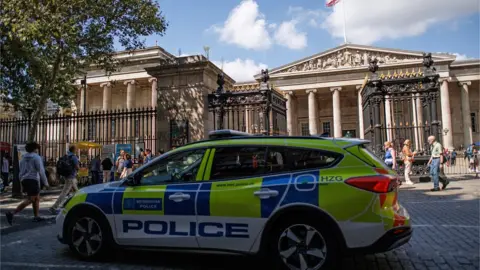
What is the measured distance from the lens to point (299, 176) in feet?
13.5

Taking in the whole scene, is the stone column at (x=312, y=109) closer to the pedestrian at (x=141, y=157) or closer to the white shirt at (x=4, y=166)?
the pedestrian at (x=141, y=157)

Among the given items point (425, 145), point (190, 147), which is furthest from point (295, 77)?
point (190, 147)

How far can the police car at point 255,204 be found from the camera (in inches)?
154

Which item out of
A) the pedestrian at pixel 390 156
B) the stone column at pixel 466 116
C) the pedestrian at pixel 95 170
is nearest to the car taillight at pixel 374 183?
the pedestrian at pixel 390 156

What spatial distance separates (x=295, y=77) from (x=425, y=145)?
3463cm

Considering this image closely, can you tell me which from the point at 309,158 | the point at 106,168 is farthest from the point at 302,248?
the point at 106,168

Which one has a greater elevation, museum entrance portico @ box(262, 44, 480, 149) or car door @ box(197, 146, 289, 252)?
museum entrance portico @ box(262, 44, 480, 149)

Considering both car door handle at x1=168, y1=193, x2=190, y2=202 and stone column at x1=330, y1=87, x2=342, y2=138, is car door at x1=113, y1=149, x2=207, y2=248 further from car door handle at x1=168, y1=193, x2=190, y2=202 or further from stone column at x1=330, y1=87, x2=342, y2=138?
stone column at x1=330, y1=87, x2=342, y2=138

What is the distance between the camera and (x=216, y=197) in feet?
14.1

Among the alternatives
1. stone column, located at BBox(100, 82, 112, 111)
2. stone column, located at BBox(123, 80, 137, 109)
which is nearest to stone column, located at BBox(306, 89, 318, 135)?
stone column, located at BBox(123, 80, 137, 109)

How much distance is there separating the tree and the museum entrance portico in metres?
33.5

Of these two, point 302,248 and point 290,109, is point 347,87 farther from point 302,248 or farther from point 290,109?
point 302,248

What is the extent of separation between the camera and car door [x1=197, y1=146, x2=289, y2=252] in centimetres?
413

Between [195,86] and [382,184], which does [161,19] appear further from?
[382,184]
